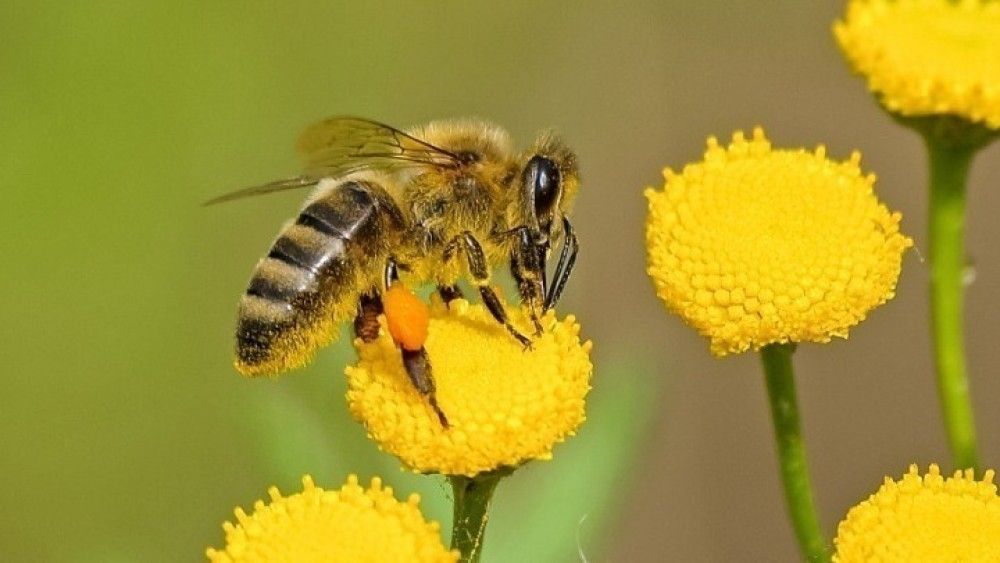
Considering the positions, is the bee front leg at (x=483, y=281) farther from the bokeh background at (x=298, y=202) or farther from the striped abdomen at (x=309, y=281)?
the bokeh background at (x=298, y=202)

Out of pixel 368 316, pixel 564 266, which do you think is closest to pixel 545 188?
pixel 564 266

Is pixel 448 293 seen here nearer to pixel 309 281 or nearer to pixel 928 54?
pixel 309 281

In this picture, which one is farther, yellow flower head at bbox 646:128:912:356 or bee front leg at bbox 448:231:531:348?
bee front leg at bbox 448:231:531:348

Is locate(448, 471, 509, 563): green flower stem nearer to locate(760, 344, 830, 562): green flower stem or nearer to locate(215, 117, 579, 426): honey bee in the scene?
locate(215, 117, 579, 426): honey bee

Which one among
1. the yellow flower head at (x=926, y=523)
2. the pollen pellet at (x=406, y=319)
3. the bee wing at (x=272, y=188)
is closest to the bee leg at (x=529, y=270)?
the pollen pellet at (x=406, y=319)

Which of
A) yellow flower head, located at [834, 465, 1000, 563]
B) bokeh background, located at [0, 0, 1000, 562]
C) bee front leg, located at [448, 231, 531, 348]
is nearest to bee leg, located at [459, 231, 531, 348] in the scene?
bee front leg, located at [448, 231, 531, 348]
